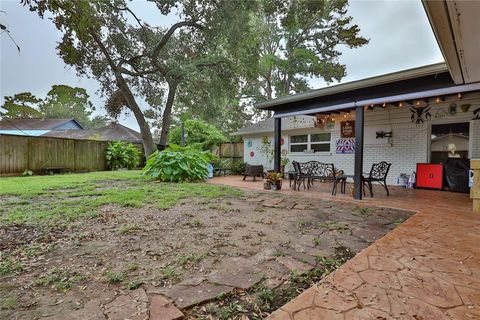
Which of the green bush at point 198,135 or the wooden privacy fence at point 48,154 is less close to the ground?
the green bush at point 198,135

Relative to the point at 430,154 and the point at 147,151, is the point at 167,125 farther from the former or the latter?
the point at 430,154

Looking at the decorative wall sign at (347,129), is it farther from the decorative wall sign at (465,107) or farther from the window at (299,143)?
the decorative wall sign at (465,107)

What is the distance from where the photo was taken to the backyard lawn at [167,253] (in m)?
1.72

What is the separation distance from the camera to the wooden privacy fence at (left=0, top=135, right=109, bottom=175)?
369 inches

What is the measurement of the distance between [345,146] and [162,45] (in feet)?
28.9

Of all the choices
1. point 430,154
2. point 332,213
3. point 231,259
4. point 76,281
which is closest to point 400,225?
point 332,213

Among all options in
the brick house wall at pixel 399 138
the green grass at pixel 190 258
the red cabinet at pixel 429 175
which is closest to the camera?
the green grass at pixel 190 258

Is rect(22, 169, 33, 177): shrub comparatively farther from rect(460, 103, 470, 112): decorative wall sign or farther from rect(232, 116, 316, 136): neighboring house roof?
rect(460, 103, 470, 112): decorative wall sign

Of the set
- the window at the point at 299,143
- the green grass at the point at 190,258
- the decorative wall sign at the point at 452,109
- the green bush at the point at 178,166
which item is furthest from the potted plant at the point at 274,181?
the decorative wall sign at the point at 452,109

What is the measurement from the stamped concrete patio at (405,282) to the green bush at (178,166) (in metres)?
6.61

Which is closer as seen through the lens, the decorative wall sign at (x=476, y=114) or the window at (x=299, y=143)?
the decorative wall sign at (x=476, y=114)

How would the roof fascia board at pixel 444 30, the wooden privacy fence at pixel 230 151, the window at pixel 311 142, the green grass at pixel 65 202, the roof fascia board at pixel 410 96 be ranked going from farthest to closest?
Result: the wooden privacy fence at pixel 230 151, the window at pixel 311 142, the roof fascia board at pixel 410 96, the green grass at pixel 65 202, the roof fascia board at pixel 444 30

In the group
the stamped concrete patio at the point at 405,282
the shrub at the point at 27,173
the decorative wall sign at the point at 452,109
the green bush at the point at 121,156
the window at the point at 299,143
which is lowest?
the stamped concrete patio at the point at 405,282

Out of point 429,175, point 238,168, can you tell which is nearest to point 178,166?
point 238,168
